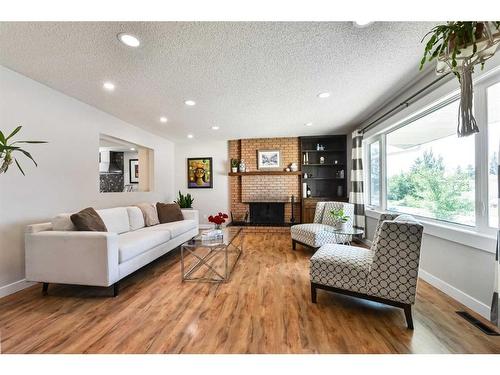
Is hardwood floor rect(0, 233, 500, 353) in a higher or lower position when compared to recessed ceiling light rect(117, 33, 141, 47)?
lower

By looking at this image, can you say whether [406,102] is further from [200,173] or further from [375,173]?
[200,173]

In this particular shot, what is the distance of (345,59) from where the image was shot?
2.08 meters

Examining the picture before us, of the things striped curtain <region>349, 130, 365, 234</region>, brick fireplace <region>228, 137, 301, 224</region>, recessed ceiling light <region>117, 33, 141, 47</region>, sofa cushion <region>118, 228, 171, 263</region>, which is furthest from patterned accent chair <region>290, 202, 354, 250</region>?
recessed ceiling light <region>117, 33, 141, 47</region>

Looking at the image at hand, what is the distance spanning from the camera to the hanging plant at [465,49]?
3.53 feet

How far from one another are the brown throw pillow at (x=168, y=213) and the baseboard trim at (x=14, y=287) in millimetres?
1855

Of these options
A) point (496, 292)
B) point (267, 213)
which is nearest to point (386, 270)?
point (496, 292)

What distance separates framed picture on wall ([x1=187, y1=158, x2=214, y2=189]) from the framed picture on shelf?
1368 mm

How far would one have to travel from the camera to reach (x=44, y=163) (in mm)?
2629

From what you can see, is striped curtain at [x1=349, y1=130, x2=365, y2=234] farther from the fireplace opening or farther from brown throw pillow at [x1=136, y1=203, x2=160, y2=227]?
brown throw pillow at [x1=136, y1=203, x2=160, y2=227]

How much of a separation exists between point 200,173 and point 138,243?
365cm

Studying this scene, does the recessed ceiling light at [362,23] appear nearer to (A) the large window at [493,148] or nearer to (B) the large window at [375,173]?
(A) the large window at [493,148]

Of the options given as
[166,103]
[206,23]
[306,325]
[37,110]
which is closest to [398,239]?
[306,325]

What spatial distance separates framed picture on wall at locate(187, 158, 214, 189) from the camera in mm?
6047
